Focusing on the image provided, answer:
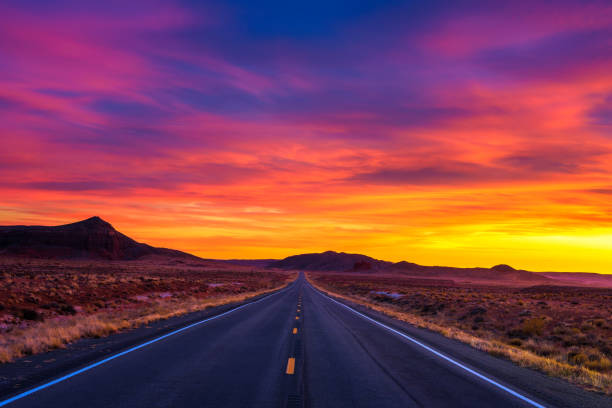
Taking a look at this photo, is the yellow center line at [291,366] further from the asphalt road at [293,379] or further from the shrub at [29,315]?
the shrub at [29,315]

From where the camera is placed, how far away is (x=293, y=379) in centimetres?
902

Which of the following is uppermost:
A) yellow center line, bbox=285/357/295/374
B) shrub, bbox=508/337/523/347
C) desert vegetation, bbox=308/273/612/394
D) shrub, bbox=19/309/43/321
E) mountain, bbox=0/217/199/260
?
mountain, bbox=0/217/199/260

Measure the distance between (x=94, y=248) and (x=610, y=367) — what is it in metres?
194

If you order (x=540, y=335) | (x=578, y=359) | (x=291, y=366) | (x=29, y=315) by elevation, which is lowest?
(x=29, y=315)

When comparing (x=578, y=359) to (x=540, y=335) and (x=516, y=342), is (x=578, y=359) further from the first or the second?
(x=540, y=335)

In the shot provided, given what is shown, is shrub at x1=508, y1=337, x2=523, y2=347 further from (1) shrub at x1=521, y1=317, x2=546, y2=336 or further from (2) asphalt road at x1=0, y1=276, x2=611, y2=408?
(2) asphalt road at x1=0, y1=276, x2=611, y2=408

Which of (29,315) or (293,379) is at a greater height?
(293,379)

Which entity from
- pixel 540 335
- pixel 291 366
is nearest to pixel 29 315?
pixel 291 366

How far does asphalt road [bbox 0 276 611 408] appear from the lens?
7387 mm

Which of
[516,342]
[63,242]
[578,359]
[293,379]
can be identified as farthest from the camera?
[63,242]

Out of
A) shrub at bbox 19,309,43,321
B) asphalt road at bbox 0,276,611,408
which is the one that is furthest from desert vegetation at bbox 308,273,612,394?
shrub at bbox 19,309,43,321

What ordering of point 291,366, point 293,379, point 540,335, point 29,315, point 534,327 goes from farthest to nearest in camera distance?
point 29,315, point 534,327, point 540,335, point 291,366, point 293,379

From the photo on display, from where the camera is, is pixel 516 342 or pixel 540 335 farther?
pixel 540 335

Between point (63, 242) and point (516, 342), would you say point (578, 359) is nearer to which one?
point (516, 342)
